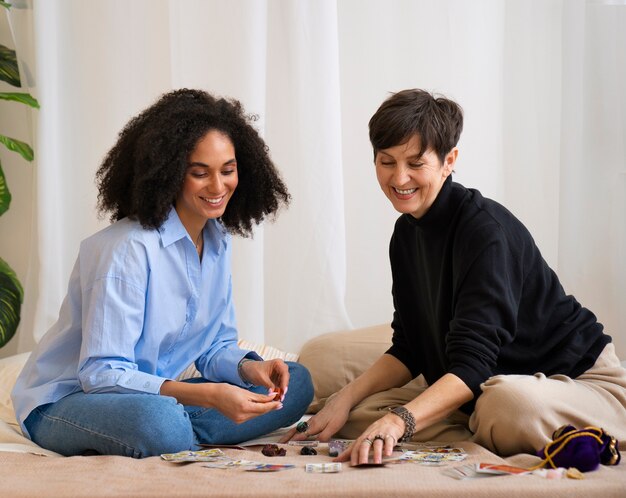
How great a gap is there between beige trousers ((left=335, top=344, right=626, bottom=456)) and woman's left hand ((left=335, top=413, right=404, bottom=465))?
8.8 inches

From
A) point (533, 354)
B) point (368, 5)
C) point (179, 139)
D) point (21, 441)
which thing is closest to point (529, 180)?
point (368, 5)

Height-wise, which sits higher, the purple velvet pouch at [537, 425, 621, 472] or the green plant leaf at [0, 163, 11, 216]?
the green plant leaf at [0, 163, 11, 216]

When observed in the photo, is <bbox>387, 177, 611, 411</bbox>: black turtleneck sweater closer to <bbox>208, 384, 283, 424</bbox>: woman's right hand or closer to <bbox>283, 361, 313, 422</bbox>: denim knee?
<bbox>283, 361, 313, 422</bbox>: denim knee

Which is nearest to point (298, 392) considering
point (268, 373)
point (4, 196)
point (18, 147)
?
point (268, 373)

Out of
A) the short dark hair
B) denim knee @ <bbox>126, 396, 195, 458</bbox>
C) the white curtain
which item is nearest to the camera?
denim knee @ <bbox>126, 396, 195, 458</bbox>

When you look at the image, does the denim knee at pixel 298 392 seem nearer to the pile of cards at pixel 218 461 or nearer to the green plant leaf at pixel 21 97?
the pile of cards at pixel 218 461

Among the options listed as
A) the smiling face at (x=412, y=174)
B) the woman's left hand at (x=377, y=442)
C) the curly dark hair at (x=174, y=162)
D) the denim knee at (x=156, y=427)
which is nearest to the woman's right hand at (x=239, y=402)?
the denim knee at (x=156, y=427)

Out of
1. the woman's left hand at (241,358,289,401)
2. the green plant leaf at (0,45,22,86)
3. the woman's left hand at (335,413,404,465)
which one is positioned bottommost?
the woman's left hand at (335,413,404,465)

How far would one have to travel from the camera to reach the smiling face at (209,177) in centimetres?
218

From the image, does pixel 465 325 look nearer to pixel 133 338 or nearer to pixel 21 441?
pixel 133 338

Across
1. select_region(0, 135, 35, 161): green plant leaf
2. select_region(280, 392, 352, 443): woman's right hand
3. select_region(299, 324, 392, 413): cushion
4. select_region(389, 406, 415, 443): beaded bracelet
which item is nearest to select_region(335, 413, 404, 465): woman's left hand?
select_region(389, 406, 415, 443): beaded bracelet

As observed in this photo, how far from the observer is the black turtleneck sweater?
1966 mm

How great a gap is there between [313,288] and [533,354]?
133cm

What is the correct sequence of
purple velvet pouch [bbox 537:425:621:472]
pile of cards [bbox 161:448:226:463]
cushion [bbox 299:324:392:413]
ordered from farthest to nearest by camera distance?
cushion [bbox 299:324:392:413]
pile of cards [bbox 161:448:226:463]
purple velvet pouch [bbox 537:425:621:472]
